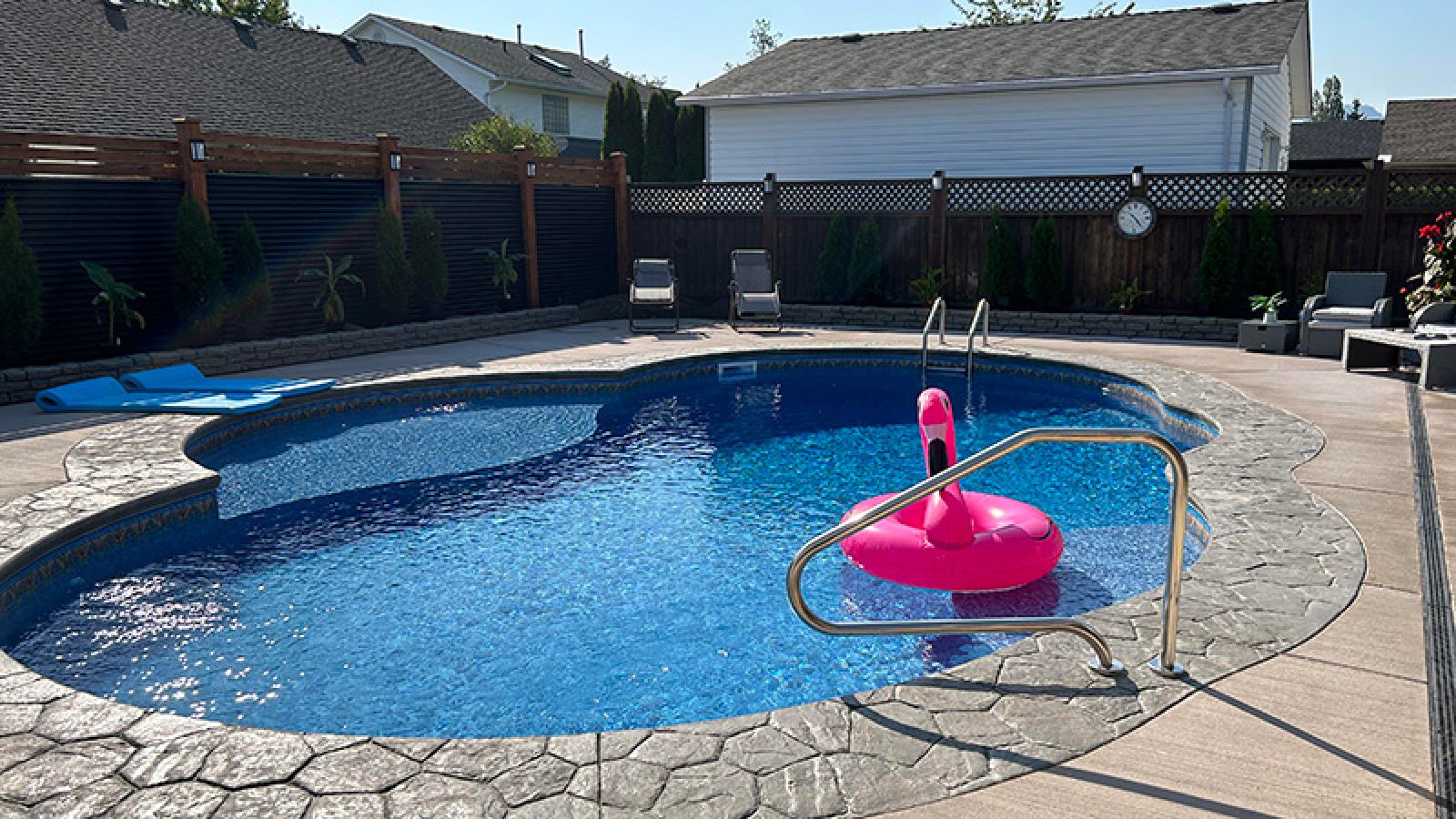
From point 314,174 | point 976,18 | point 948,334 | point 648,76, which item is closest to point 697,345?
point 948,334

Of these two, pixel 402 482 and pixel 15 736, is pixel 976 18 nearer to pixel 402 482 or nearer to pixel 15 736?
pixel 402 482

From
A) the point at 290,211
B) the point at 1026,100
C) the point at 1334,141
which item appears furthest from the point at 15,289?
the point at 1334,141

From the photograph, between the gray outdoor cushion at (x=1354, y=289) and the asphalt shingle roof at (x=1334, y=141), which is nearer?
the gray outdoor cushion at (x=1354, y=289)

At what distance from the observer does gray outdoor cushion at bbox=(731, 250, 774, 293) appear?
15.5 m

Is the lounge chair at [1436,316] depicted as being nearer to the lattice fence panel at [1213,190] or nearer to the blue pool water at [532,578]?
the blue pool water at [532,578]

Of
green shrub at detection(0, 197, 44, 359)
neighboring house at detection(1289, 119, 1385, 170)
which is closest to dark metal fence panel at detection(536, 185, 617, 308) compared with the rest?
green shrub at detection(0, 197, 44, 359)

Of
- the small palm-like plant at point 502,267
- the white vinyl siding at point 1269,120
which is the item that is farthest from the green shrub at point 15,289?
the white vinyl siding at point 1269,120

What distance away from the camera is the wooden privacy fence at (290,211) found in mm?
10109

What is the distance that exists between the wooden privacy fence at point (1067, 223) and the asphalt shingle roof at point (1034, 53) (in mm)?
3343

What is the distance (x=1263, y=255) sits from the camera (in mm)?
13281

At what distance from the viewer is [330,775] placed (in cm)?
312

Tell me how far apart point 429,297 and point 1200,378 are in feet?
31.5

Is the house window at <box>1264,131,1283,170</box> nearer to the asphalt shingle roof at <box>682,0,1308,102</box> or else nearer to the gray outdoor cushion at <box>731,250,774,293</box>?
the asphalt shingle roof at <box>682,0,1308,102</box>

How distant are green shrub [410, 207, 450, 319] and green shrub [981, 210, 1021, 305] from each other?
7755 mm
